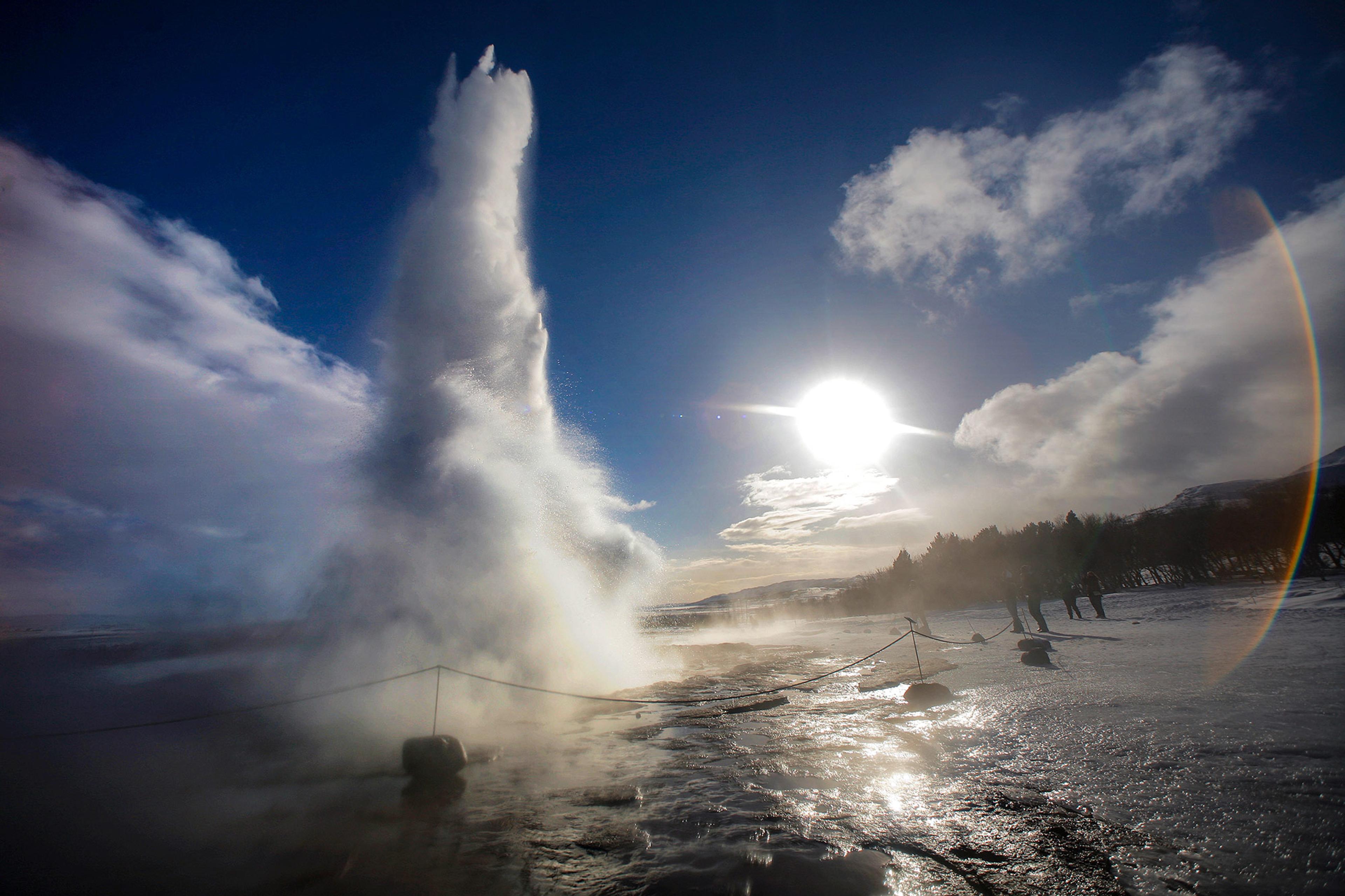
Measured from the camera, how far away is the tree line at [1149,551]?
3781 cm

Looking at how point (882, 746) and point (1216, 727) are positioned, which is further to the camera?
point (882, 746)

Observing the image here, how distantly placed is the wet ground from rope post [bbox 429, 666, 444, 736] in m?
1.02

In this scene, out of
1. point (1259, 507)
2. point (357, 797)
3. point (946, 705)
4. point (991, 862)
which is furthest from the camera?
point (1259, 507)

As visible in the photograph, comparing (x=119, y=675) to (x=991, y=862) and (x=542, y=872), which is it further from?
(x=991, y=862)

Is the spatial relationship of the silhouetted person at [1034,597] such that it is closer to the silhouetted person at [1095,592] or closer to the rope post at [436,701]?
the silhouetted person at [1095,592]

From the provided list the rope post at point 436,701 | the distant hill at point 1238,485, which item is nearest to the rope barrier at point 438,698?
the rope post at point 436,701

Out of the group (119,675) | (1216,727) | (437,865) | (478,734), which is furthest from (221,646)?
(1216,727)

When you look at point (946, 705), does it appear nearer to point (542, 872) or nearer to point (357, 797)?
point (542, 872)

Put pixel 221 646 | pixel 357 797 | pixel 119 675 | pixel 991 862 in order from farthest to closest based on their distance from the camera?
1. pixel 221 646
2. pixel 119 675
3. pixel 357 797
4. pixel 991 862

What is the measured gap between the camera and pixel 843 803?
6.30 meters

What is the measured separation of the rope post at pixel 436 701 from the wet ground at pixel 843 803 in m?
1.02

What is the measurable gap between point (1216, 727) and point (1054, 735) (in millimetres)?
1915

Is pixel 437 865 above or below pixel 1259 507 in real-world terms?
below

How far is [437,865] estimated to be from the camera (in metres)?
5.38
